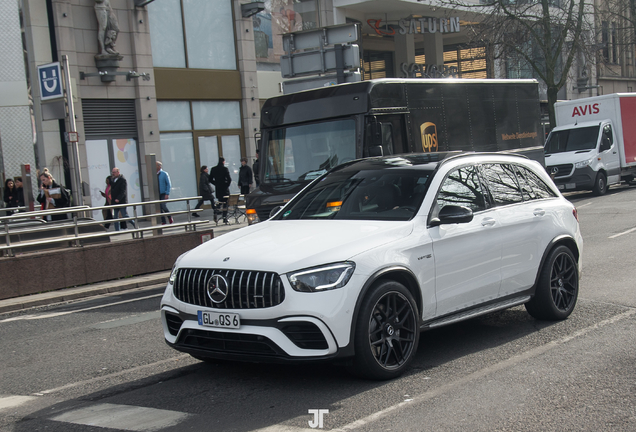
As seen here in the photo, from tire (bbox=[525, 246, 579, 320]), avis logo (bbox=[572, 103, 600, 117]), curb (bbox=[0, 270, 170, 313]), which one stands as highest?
avis logo (bbox=[572, 103, 600, 117])

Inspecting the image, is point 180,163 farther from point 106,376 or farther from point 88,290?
point 106,376

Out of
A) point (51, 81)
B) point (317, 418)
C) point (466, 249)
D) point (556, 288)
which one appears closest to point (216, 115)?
point (51, 81)

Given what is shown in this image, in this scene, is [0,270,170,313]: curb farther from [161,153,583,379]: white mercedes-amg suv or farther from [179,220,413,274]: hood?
[179,220,413,274]: hood

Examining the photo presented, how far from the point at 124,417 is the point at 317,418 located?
1.30 meters

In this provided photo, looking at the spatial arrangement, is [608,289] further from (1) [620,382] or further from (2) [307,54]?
(2) [307,54]

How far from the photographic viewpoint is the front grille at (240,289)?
16.4 feet

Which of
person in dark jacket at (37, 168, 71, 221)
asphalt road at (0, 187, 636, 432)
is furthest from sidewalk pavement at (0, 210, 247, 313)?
person in dark jacket at (37, 168, 71, 221)

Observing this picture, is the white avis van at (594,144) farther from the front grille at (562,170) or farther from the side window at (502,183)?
the side window at (502,183)

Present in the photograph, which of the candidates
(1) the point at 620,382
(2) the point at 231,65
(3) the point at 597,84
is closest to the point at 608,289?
(1) the point at 620,382

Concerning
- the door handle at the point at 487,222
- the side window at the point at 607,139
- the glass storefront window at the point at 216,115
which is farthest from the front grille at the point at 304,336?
the glass storefront window at the point at 216,115

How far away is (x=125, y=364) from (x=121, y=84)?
64.9 ft

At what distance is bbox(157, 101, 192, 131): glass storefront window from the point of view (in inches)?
1035

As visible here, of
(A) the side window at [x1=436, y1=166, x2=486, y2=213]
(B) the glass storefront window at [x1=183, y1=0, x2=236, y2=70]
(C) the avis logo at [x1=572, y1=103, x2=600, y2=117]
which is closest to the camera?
(A) the side window at [x1=436, y1=166, x2=486, y2=213]

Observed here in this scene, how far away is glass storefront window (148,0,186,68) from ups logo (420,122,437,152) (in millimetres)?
15568
